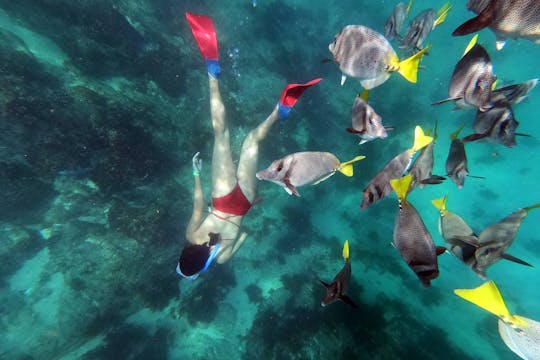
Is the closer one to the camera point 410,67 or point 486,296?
point 486,296

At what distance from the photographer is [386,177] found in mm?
2771

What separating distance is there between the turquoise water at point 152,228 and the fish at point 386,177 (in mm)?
6320

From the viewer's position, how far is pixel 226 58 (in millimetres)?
10711

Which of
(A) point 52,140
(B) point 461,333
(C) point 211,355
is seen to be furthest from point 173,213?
(B) point 461,333

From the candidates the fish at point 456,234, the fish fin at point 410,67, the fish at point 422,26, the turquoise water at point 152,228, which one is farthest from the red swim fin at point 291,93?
the turquoise water at point 152,228

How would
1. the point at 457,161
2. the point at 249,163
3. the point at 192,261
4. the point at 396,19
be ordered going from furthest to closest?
the point at 249,163 < the point at 396,19 < the point at 192,261 < the point at 457,161

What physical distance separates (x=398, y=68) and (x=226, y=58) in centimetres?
962

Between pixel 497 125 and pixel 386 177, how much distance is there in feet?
4.77

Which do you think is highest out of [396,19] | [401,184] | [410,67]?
[396,19]

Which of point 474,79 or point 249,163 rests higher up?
point 474,79

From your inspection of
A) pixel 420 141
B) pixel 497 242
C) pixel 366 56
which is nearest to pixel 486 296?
pixel 497 242

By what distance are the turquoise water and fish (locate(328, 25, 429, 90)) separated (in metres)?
6.45

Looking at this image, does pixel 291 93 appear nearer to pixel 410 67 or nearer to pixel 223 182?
pixel 410 67

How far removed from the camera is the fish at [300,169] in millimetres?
2885
